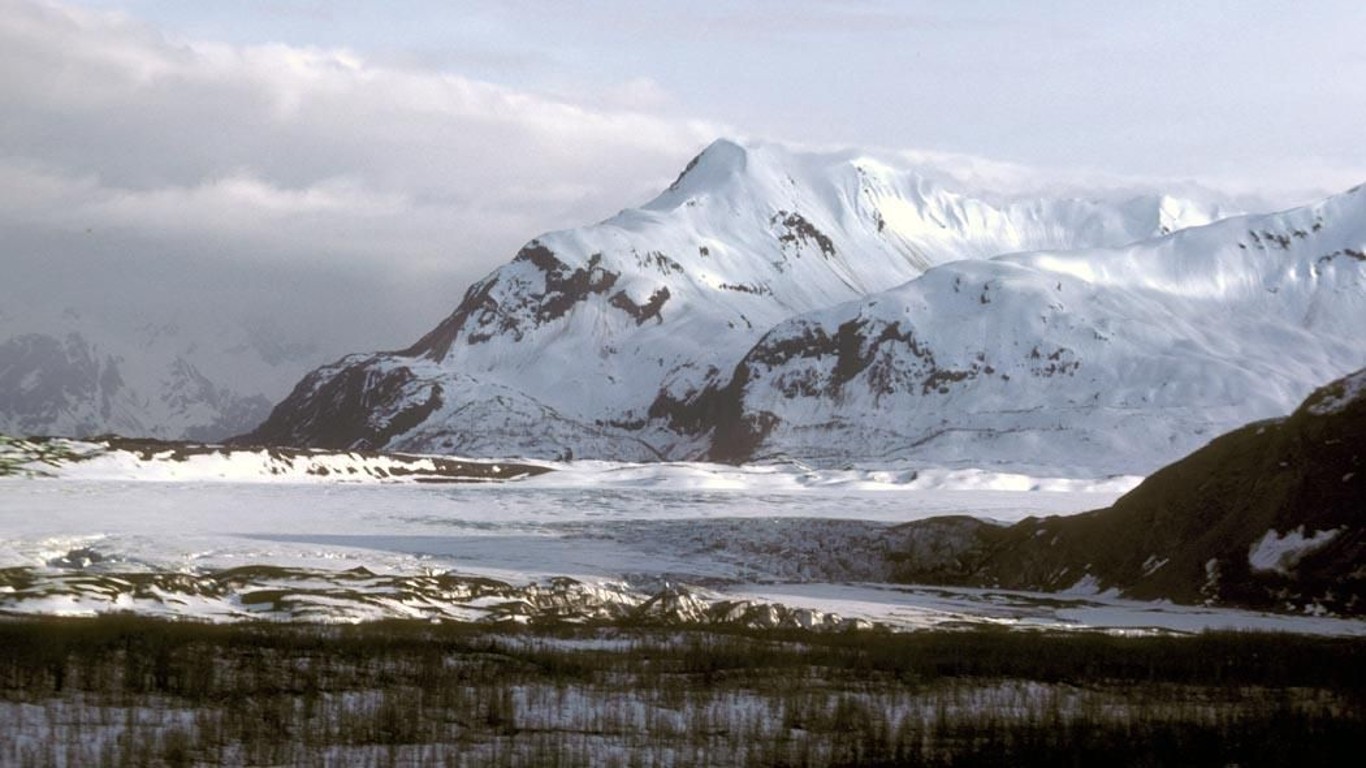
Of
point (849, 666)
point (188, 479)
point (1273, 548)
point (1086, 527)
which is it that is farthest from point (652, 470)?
point (849, 666)

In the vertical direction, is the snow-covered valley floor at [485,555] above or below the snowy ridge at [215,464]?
below

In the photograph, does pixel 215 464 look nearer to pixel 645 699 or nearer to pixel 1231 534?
pixel 1231 534

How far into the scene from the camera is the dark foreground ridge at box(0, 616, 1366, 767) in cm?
2280

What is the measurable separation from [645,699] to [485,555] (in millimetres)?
40385

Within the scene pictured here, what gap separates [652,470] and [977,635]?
111 m

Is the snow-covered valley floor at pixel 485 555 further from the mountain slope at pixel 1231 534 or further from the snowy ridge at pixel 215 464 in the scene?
the mountain slope at pixel 1231 534

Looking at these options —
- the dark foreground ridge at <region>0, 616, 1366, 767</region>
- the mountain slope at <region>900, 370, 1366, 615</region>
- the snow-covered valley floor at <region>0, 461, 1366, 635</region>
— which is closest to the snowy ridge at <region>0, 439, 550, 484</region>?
the snow-covered valley floor at <region>0, 461, 1366, 635</region>

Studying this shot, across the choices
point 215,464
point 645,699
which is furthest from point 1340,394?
point 215,464

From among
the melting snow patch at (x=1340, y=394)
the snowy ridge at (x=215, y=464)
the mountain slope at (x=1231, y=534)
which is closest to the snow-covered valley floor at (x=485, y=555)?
the snowy ridge at (x=215, y=464)

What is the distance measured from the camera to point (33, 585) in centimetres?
4456

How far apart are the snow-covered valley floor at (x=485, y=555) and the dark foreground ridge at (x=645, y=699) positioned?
26.0ft

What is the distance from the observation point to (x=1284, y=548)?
5769 centimetres

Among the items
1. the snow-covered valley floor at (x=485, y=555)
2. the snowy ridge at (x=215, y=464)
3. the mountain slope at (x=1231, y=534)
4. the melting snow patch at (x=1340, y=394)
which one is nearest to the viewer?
the snow-covered valley floor at (x=485, y=555)

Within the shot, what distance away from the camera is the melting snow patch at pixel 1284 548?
56.8 metres
